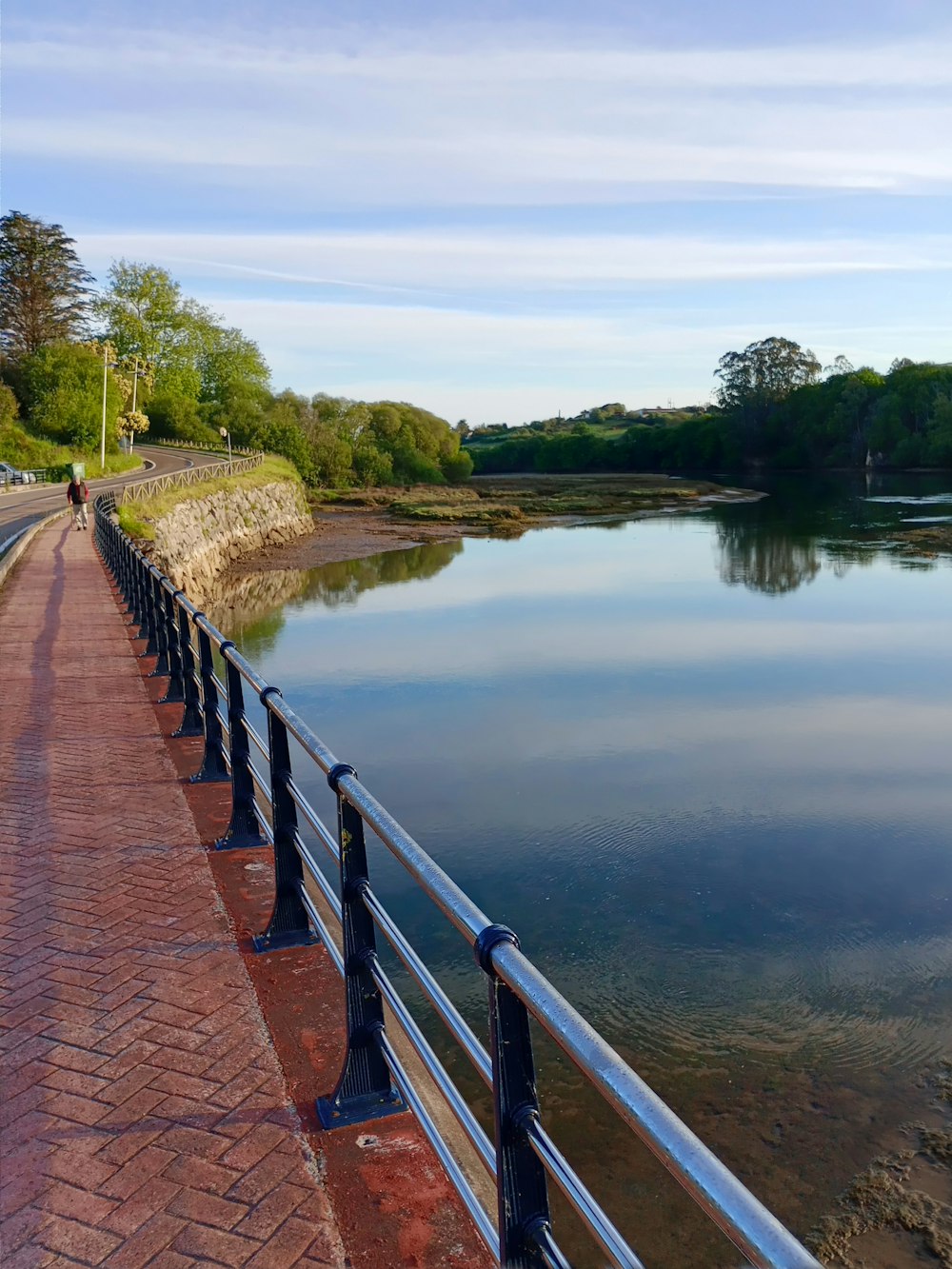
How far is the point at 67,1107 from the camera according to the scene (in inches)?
130

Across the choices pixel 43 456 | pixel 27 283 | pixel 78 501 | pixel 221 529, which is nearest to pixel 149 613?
pixel 78 501

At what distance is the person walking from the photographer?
89.9 feet

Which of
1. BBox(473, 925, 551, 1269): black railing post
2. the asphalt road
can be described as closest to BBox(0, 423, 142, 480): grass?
the asphalt road

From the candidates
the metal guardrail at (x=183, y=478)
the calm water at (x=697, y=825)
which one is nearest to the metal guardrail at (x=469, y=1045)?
the calm water at (x=697, y=825)

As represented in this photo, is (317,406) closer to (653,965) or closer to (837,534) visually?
(837,534)

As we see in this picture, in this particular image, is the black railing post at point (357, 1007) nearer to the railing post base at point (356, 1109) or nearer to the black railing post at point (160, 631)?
the railing post base at point (356, 1109)

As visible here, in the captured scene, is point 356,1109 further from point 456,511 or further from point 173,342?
point 173,342

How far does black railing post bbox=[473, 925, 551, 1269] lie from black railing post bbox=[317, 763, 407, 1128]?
1151 millimetres

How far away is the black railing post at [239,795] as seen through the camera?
218 inches

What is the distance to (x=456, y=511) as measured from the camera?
206 ft

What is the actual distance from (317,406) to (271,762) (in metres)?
85.1

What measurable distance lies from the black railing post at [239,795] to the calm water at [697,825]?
8.85 feet

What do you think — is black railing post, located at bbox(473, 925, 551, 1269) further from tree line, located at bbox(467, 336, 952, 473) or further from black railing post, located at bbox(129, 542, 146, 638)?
tree line, located at bbox(467, 336, 952, 473)

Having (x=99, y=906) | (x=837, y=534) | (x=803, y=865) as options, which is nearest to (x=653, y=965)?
(x=803, y=865)
